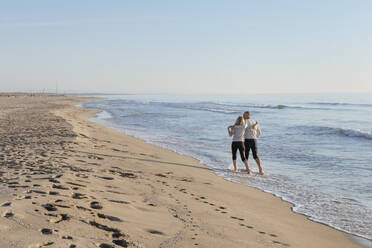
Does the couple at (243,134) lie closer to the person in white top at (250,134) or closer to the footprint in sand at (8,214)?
the person in white top at (250,134)

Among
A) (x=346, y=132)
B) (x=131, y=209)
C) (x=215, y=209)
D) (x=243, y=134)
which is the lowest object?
(x=215, y=209)

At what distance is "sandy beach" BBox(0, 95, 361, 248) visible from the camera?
11.1 ft

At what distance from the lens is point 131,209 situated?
4.45m

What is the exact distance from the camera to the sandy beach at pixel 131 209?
3396 millimetres

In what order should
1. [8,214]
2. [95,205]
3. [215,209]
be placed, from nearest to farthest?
1. [8,214]
2. [95,205]
3. [215,209]

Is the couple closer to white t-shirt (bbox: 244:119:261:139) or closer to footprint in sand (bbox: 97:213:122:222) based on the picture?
white t-shirt (bbox: 244:119:261:139)

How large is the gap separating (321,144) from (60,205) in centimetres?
1361

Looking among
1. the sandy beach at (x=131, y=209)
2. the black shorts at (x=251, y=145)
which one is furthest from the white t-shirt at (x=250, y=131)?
the sandy beach at (x=131, y=209)

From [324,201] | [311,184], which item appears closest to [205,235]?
[324,201]

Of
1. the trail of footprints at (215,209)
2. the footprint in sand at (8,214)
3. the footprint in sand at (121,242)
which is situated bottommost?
the trail of footprints at (215,209)

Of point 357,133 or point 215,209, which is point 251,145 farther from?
point 357,133

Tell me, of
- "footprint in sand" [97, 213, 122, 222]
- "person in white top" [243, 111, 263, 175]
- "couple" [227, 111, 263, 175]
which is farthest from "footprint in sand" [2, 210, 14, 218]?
"person in white top" [243, 111, 263, 175]

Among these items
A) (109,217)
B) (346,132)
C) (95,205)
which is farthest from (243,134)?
(346,132)

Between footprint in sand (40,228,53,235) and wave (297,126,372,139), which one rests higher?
footprint in sand (40,228,53,235)
